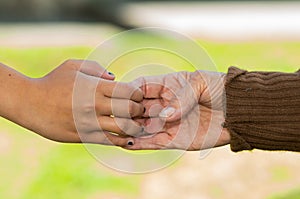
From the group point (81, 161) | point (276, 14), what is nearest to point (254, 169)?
point (81, 161)

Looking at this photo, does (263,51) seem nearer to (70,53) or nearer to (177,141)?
(70,53)

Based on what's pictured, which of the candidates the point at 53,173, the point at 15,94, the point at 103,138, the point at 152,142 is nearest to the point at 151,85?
the point at 152,142

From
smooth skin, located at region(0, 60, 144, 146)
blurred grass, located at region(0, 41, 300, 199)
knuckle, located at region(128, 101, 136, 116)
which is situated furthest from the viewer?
blurred grass, located at region(0, 41, 300, 199)

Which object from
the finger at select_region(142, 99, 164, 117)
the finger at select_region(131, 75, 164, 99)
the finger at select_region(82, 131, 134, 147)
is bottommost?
the finger at select_region(82, 131, 134, 147)

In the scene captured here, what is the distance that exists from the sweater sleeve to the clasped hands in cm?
8

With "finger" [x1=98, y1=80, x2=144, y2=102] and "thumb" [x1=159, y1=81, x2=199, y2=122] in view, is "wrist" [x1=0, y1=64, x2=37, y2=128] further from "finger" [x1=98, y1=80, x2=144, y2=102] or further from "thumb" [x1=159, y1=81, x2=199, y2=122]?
"thumb" [x1=159, y1=81, x2=199, y2=122]

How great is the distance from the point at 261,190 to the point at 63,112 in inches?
99.6

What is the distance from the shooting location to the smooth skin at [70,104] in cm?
318

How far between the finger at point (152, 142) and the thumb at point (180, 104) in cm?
9

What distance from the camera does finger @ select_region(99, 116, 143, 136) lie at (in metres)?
3.24

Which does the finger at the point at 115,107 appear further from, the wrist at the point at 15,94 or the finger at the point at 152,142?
the wrist at the point at 15,94

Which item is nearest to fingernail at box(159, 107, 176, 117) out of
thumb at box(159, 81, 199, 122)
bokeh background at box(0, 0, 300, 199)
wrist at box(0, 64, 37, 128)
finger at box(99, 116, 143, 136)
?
thumb at box(159, 81, 199, 122)

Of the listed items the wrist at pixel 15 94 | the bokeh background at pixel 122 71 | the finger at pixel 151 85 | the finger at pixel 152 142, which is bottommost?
the bokeh background at pixel 122 71

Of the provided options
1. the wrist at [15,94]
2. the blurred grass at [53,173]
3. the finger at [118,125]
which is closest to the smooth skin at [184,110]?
the finger at [118,125]
